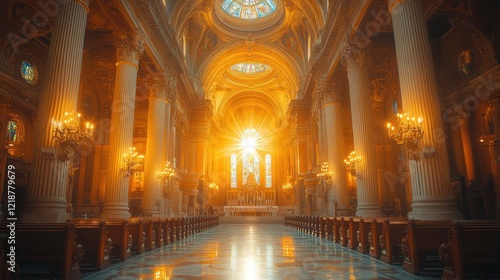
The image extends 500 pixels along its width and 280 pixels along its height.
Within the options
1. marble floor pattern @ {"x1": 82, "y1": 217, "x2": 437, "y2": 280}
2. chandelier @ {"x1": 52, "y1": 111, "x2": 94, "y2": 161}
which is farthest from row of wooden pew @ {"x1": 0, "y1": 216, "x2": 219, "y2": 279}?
chandelier @ {"x1": 52, "y1": 111, "x2": 94, "y2": 161}

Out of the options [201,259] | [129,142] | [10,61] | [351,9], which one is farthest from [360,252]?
[10,61]

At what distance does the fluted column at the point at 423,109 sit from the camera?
8633 mm

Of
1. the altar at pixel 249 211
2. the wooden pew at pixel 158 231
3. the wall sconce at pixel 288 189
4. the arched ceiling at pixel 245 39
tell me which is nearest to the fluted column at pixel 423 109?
the wooden pew at pixel 158 231

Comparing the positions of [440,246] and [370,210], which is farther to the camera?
[370,210]

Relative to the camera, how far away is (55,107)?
898 cm

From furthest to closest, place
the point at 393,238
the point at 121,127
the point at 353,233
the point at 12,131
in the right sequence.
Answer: the point at 12,131 → the point at 121,127 → the point at 353,233 → the point at 393,238

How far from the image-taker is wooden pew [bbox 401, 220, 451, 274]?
6.10 m

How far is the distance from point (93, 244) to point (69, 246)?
1310 millimetres

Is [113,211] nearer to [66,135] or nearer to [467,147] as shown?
[66,135]

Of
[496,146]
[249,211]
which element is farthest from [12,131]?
[249,211]

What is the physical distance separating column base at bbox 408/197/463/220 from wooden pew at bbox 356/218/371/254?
4.35 feet

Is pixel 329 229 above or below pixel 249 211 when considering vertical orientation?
below

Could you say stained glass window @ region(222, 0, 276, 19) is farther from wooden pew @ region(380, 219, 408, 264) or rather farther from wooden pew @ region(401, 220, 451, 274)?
wooden pew @ region(401, 220, 451, 274)

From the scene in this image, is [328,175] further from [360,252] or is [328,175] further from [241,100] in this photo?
[241,100]
